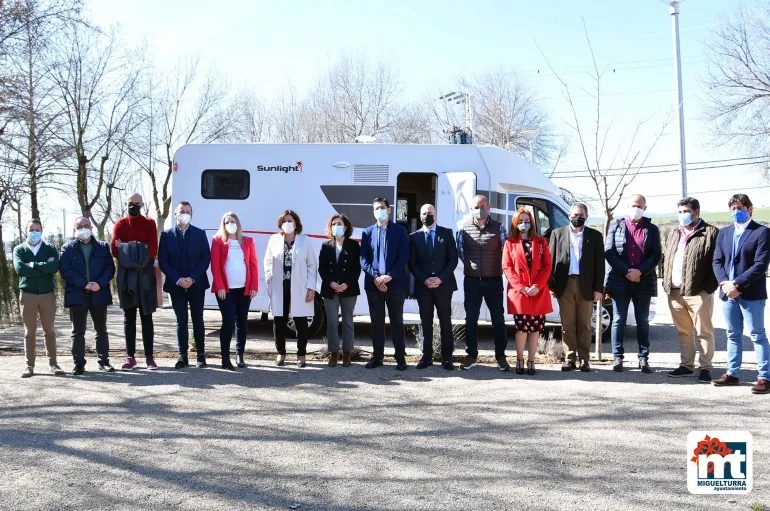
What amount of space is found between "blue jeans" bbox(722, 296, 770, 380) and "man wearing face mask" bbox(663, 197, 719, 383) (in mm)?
316

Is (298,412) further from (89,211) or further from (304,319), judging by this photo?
(89,211)

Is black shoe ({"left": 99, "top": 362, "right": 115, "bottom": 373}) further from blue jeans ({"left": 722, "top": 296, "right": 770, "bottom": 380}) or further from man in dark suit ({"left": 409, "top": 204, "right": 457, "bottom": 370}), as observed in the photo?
blue jeans ({"left": 722, "top": 296, "right": 770, "bottom": 380})

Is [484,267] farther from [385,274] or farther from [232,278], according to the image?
[232,278]

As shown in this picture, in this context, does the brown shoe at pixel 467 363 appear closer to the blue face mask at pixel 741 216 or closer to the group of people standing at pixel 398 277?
the group of people standing at pixel 398 277

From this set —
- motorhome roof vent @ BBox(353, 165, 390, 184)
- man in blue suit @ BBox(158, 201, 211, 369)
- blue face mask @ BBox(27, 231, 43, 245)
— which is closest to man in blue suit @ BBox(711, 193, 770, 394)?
motorhome roof vent @ BBox(353, 165, 390, 184)

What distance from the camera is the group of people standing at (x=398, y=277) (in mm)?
7902

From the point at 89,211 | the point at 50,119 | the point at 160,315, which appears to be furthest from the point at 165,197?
the point at 160,315

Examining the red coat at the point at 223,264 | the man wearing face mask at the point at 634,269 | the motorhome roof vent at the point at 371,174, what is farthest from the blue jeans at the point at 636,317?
the red coat at the point at 223,264

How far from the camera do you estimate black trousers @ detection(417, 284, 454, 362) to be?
27.1ft

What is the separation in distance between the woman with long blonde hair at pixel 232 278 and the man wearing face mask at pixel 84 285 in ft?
4.05

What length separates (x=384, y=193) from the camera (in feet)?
34.7

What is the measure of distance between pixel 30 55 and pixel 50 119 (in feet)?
12.4

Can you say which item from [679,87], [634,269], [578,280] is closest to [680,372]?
[634,269]

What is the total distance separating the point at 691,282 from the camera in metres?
7.61
